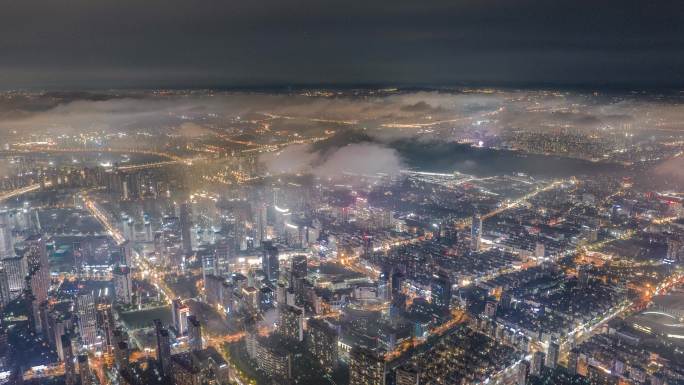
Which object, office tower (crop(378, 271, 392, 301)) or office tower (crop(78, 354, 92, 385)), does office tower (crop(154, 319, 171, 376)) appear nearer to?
office tower (crop(78, 354, 92, 385))

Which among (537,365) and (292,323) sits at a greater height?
(292,323)

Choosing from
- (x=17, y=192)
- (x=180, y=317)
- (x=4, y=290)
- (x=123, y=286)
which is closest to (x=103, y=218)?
(x=17, y=192)

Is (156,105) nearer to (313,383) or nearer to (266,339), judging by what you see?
(266,339)

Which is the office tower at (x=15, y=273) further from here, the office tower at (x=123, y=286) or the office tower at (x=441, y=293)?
the office tower at (x=441, y=293)

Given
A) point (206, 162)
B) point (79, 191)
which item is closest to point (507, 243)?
point (206, 162)

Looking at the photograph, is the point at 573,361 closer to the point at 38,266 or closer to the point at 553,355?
the point at 553,355

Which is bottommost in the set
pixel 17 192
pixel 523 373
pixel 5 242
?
pixel 523 373
